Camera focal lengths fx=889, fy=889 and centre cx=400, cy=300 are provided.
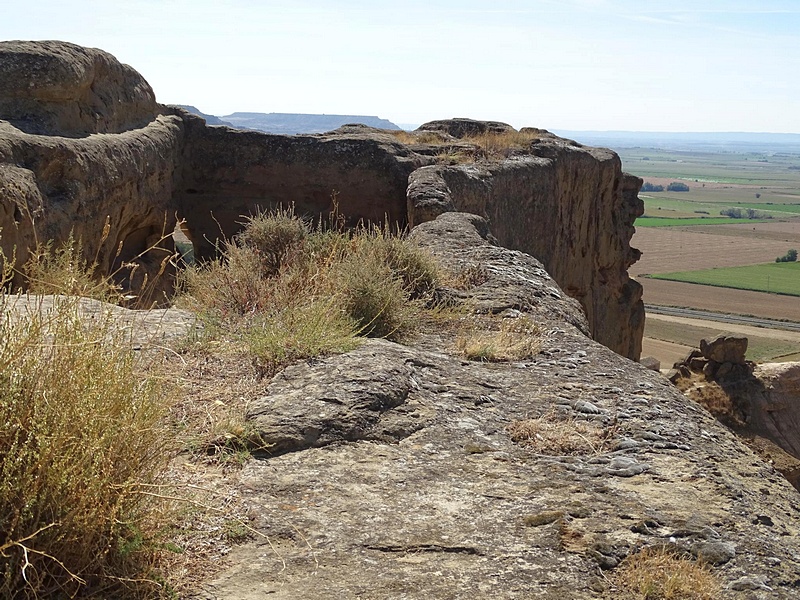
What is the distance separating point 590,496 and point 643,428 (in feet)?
2.55

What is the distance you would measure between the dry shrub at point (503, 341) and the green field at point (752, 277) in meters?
52.5

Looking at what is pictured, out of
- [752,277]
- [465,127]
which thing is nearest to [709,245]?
[752,277]

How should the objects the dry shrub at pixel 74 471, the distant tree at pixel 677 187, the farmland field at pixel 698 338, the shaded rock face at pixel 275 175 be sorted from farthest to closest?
the distant tree at pixel 677 187 → the farmland field at pixel 698 338 → the shaded rock face at pixel 275 175 → the dry shrub at pixel 74 471

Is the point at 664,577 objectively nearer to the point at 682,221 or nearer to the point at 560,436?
the point at 560,436

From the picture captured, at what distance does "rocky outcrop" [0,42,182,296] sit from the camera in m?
7.37

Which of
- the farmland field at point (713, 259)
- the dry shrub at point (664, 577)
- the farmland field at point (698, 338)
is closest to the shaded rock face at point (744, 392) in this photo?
the dry shrub at point (664, 577)

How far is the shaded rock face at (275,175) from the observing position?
1116 centimetres

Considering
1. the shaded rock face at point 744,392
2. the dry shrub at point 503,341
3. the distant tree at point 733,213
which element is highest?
the dry shrub at point 503,341

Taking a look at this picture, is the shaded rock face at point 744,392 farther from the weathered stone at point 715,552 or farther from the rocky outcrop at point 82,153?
the weathered stone at point 715,552

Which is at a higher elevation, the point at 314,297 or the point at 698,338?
the point at 314,297

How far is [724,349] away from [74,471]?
1377 cm

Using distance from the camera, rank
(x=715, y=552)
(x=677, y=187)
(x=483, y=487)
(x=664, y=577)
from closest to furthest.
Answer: (x=664, y=577)
(x=715, y=552)
(x=483, y=487)
(x=677, y=187)

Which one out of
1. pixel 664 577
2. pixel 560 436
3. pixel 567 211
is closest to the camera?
pixel 664 577

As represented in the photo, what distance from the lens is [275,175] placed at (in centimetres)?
1136
